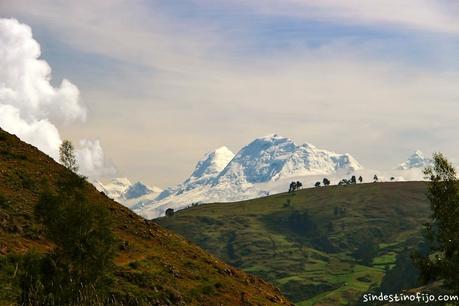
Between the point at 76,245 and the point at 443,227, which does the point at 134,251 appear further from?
the point at 443,227

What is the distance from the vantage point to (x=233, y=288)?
325ft

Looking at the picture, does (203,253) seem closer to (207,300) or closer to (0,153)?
(207,300)

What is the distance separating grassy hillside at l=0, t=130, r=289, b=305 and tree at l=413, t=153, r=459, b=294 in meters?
31.9

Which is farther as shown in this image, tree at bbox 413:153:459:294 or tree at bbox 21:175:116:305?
tree at bbox 413:153:459:294

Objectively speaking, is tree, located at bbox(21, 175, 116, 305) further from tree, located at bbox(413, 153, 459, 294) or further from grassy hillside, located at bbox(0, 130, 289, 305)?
tree, located at bbox(413, 153, 459, 294)

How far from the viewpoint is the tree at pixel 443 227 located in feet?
229

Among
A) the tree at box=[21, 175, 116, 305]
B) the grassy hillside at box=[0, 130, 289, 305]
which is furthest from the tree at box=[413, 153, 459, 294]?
the tree at box=[21, 175, 116, 305]

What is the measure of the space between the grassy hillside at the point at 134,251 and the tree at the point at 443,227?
31924 millimetres

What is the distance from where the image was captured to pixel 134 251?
95312 mm

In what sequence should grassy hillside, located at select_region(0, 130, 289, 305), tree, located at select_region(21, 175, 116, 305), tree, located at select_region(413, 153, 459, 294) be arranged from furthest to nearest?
1. grassy hillside, located at select_region(0, 130, 289, 305)
2. tree, located at select_region(413, 153, 459, 294)
3. tree, located at select_region(21, 175, 116, 305)

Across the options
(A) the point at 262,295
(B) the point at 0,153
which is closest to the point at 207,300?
(A) the point at 262,295

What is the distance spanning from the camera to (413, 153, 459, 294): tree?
6994cm

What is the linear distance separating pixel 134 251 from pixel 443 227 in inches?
1917

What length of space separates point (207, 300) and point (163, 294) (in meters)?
8.39
